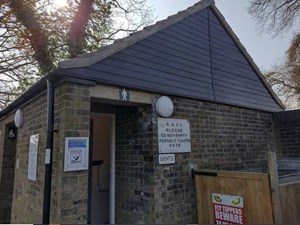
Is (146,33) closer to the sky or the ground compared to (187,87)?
closer to the sky

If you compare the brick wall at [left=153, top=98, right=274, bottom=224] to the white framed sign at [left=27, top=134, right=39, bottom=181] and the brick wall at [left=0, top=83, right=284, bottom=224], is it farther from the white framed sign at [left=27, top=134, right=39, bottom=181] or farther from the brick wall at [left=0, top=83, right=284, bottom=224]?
the white framed sign at [left=27, top=134, right=39, bottom=181]

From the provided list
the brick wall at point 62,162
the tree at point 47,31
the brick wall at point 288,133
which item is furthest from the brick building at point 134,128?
the tree at point 47,31

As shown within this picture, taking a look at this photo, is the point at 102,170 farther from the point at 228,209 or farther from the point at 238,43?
the point at 238,43

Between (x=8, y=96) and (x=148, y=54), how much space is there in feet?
37.8

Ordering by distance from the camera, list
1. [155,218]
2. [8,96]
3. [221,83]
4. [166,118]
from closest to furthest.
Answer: [155,218] < [166,118] < [221,83] < [8,96]

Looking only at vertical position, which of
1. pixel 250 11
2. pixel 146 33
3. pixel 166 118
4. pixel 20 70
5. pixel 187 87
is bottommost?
pixel 166 118

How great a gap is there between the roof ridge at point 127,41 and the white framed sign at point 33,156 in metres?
1.77

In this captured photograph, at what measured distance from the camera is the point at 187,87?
5770 millimetres

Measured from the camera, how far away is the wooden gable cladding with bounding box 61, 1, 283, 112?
459 cm

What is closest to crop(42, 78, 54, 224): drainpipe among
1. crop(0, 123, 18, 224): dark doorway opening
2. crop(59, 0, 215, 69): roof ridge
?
crop(59, 0, 215, 69): roof ridge

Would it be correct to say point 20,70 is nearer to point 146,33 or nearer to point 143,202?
point 146,33

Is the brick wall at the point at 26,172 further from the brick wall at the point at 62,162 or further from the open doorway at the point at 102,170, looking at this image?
the open doorway at the point at 102,170

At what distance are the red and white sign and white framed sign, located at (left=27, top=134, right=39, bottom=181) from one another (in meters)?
3.38

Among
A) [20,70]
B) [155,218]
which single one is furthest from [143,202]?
[20,70]
